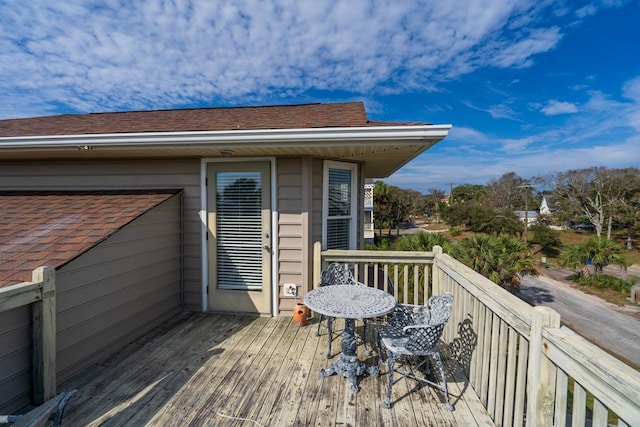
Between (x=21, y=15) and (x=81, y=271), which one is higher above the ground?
(x=21, y=15)

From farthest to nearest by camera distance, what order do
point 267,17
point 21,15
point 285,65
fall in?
point 285,65 < point 267,17 < point 21,15

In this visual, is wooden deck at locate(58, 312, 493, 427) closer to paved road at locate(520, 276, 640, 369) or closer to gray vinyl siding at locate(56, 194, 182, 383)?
gray vinyl siding at locate(56, 194, 182, 383)

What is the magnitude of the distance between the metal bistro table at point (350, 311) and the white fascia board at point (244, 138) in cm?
150

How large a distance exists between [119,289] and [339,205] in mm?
2651

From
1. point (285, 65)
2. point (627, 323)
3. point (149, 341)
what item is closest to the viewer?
point (149, 341)

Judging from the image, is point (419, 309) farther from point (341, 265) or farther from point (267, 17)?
point (267, 17)

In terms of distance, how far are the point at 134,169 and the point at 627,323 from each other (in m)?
17.4

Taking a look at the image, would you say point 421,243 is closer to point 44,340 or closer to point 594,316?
point 44,340

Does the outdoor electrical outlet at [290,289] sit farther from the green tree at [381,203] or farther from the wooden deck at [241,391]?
the green tree at [381,203]

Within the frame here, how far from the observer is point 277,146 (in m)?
3.02

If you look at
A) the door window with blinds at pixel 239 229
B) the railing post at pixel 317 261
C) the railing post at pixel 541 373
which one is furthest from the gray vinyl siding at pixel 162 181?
the railing post at pixel 541 373

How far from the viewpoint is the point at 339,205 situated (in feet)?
13.0

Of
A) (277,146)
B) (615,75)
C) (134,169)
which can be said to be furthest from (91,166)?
(615,75)

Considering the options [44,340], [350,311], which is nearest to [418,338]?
[350,311]
